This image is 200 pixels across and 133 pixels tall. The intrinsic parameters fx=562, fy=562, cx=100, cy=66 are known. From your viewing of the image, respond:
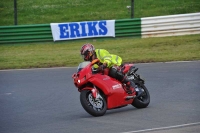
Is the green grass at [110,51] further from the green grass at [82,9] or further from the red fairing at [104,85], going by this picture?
the red fairing at [104,85]

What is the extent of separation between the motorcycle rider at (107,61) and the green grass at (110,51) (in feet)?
25.5

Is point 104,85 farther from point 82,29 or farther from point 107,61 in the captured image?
point 82,29

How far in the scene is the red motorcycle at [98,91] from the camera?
31.7ft

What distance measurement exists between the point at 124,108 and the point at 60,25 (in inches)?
484

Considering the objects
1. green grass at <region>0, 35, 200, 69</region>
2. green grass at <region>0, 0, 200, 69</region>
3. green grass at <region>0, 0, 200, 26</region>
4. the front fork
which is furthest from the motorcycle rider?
green grass at <region>0, 0, 200, 26</region>

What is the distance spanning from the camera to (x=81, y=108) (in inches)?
430

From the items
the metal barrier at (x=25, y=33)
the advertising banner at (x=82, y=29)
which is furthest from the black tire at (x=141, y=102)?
the metal barrier at (x=25, y=33)

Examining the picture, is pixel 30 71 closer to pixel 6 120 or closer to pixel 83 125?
pixel 6 120

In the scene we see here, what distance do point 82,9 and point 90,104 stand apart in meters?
20.2

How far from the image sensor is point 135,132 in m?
8.15

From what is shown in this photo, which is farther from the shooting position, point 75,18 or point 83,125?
point 75,18

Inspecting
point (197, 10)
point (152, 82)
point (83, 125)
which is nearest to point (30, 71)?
point (152, 82)

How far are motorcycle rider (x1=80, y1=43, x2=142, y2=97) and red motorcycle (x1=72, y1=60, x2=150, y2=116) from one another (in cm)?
9

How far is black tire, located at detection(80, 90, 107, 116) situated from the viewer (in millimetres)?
9570
